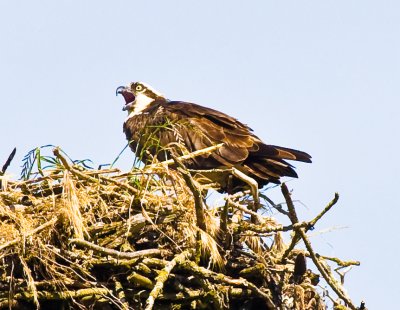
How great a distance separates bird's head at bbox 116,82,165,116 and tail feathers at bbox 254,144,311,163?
7.84ft

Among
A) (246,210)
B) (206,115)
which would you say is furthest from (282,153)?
(246,210)

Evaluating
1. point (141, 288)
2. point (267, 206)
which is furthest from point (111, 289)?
point (267, 206)

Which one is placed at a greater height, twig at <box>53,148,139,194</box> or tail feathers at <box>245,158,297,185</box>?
tail feathers at <box>245,158,297,185</box>

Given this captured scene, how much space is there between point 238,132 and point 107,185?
7.49 ft

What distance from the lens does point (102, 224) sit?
5445 millimetres

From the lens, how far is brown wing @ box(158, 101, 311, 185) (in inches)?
293

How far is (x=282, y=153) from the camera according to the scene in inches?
293

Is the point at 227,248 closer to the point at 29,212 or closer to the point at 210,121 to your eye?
the point at 29,212

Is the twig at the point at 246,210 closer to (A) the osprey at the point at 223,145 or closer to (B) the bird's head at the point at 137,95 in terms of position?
(A) the osprey at the point at 223,145

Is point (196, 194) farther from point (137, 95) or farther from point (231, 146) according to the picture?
point (137, 95)

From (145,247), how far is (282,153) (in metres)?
2.29

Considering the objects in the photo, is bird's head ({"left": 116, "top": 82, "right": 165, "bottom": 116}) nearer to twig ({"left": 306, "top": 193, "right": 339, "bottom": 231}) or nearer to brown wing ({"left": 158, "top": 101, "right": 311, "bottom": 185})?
brown wing ({"left": 158, "top": 101, "right": 311, "bottom": 185})

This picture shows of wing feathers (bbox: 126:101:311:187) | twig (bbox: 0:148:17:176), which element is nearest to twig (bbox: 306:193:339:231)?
twig (bbox: 0:148:17:176)

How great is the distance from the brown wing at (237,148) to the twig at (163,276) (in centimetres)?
218
